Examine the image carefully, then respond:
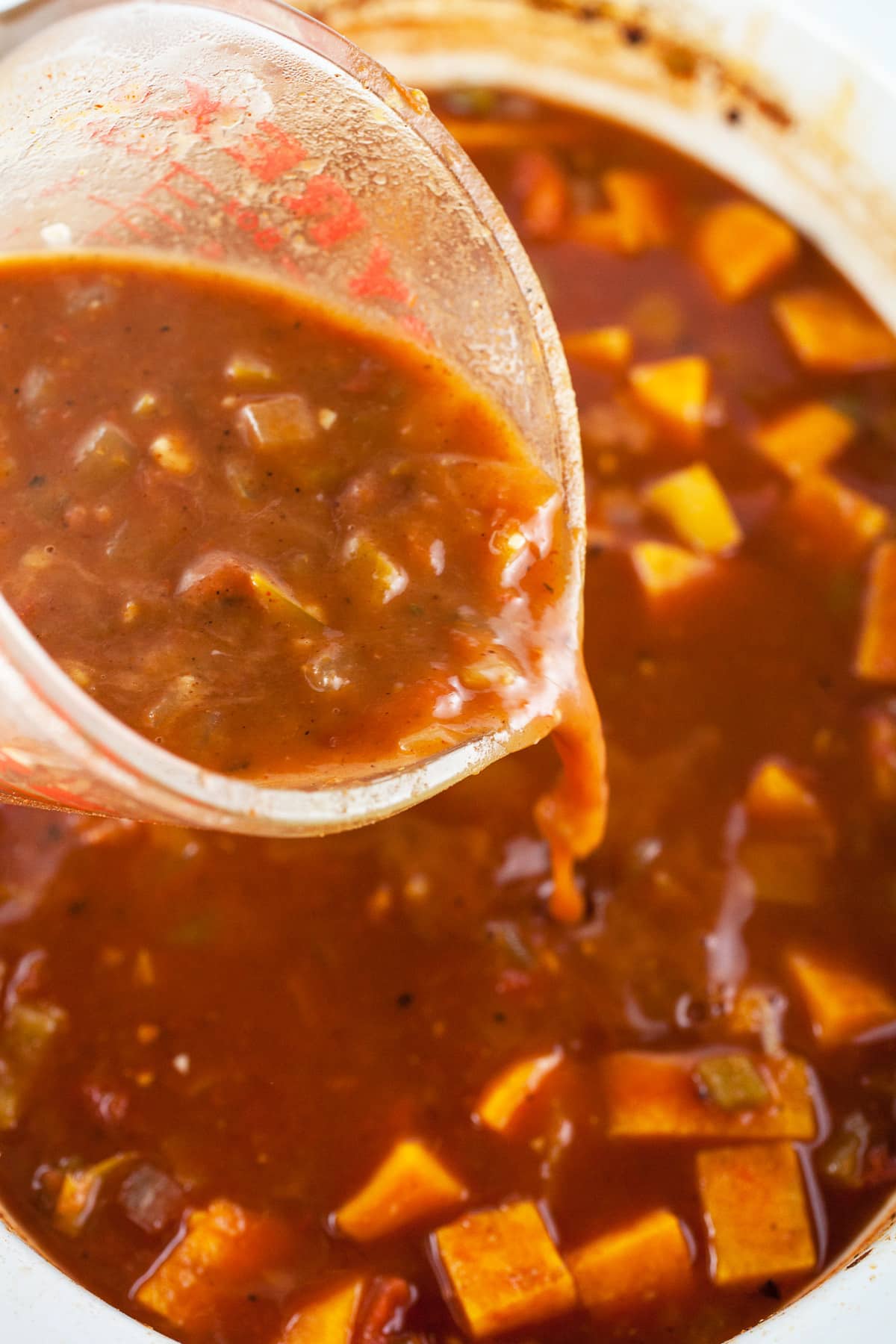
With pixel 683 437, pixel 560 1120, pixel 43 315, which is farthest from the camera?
pixel 683 437

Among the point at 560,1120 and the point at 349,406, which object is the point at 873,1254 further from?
the point at 349,406

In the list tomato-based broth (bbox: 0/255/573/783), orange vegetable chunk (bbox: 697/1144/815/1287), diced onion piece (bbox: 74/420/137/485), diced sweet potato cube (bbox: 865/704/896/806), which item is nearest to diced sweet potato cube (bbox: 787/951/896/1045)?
orange vegetable chunk (bbox: 697/1144/815/1287)

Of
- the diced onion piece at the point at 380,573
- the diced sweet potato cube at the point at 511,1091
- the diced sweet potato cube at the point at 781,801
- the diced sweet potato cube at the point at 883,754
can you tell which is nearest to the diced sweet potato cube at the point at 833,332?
the diced sweet potato cube at the point at 883,754

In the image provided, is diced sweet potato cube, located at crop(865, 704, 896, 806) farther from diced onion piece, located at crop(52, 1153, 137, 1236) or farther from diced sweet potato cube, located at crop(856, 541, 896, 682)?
diced onion piece, located at crop(52, 1153, 137, 1236)

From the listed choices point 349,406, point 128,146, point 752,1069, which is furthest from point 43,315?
point 752,1069

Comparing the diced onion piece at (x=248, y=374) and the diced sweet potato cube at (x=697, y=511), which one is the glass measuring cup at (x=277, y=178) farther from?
the diced sweet potato cube at (x=697, y=511)

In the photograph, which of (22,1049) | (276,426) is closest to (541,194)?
(276,426)

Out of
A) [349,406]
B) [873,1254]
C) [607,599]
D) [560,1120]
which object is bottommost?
[560,1120]

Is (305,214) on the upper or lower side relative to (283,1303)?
upper
